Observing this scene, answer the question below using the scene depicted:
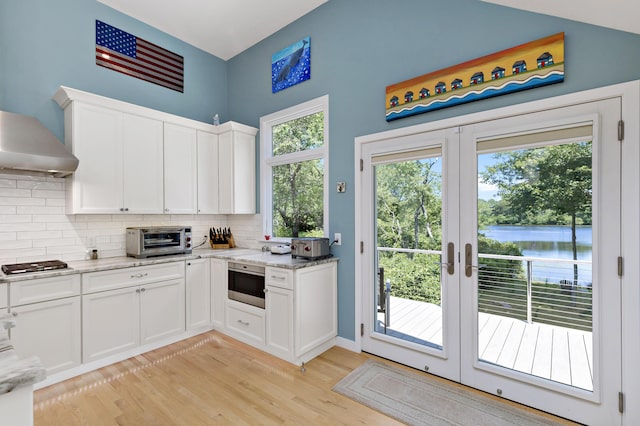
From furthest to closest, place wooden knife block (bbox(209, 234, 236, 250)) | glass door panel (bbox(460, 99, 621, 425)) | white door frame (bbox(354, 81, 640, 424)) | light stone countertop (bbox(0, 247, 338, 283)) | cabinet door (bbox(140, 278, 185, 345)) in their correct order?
wooden knife block (bbox(209, 234, 236, 250)) → cabinet door (bbox(140, 278, 185, 345)) → light stone countertop (bbox(0, 247, 338, 283)) → glass door panel (bbox(460, 99, 621, 425)) → white door frame (bbox(354, 81, 640, 424))

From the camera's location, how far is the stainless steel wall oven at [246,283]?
3.09m

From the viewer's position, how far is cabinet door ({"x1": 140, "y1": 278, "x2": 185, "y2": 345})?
3039 millimetres

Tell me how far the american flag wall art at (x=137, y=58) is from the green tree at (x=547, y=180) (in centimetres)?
396

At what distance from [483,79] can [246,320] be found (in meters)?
3.13

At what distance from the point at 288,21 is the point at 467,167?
2.85 m

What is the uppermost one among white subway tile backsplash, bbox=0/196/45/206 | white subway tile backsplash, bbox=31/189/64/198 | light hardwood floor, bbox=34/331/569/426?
white subway tile backsplash, bbox=31/189/64/198

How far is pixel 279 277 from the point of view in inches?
113

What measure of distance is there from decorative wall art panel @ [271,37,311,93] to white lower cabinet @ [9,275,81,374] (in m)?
3.01

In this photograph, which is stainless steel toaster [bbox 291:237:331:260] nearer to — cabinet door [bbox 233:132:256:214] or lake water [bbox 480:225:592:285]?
cabinet door [bbox 233:132:256:214]

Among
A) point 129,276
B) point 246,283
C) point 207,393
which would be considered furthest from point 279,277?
point 129,276

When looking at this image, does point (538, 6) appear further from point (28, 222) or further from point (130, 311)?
point (28, 222)

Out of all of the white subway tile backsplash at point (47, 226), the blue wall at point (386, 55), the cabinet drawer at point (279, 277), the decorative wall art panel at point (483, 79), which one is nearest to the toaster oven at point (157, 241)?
the white subway tile backsplash at point (47, 226)

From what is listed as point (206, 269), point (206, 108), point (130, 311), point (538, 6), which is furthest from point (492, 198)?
point (206, 108)

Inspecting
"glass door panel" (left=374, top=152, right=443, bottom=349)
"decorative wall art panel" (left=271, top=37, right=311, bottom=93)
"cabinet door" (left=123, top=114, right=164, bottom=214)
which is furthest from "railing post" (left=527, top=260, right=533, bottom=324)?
"cabinet door" (left=123, top=114, right=164, bottom=214)
